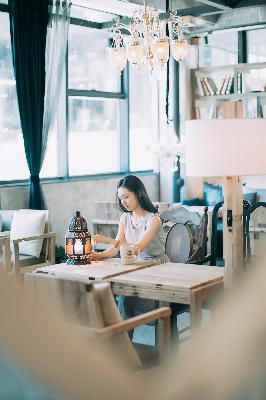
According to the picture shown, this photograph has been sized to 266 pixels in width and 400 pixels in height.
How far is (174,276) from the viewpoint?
3.88 meters

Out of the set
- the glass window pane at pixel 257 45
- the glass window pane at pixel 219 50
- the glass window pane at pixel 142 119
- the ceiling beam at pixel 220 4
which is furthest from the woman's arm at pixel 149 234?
the glass window pane at pixel 219 50

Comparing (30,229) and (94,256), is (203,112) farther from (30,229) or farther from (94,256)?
(94,256)

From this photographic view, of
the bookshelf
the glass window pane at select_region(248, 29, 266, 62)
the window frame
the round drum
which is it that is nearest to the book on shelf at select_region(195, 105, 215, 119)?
the bookshelf

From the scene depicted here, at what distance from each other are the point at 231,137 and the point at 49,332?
172cm

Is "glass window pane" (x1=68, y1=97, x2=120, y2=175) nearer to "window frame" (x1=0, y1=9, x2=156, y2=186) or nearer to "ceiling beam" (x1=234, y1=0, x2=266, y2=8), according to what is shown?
"window frame" (x1=0, y1=9, x2=156, y2=186)

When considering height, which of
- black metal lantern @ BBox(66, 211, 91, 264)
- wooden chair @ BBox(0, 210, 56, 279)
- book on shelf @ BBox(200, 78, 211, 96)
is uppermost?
book on shelf @ BBox(200, 78, 211, 96)

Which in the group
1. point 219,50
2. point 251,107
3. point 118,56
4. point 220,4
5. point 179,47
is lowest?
point 251,107

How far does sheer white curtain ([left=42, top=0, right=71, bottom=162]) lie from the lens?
782 cm

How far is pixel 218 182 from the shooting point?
31.9ft

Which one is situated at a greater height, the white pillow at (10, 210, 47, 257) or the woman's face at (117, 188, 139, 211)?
the woman's face at (117, 188, 139, 211)

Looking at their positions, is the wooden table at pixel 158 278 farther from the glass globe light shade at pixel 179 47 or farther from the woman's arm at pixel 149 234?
the glass globe light shade at pixel 179 47

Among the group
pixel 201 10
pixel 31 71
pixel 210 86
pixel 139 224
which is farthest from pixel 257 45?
pixel 139 224

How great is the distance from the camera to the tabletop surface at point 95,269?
400cm

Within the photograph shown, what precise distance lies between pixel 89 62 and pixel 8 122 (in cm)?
170
